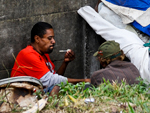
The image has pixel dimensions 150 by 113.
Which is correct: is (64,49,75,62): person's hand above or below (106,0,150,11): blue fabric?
below

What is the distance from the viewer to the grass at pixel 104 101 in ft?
7.30

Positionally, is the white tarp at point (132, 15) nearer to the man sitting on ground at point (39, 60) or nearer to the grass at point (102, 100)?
the man sitting on ground at point (39, 60)

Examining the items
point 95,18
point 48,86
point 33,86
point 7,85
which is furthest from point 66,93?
point 95,18

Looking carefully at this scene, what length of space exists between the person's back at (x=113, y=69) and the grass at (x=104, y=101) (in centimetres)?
32

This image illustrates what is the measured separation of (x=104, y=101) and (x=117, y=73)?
2.65ft

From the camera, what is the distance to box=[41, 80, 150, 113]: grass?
87.6 inches

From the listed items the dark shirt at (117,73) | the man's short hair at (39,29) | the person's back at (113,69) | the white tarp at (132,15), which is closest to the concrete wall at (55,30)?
the man's short hair at (39,29)

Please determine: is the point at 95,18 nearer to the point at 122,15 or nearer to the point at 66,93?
the point at 122,15

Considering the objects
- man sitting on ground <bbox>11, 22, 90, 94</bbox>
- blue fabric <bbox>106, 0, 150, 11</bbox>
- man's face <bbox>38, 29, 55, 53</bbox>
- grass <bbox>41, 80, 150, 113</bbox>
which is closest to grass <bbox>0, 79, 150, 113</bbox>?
grass <bbox>41, 80, 150, 113</bbox>

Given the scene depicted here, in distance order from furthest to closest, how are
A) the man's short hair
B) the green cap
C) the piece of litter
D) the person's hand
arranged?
the person's hand
the man's short hair
the green cap
the piece of litter

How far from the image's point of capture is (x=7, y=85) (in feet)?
8.29

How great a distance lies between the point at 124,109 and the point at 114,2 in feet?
8.29

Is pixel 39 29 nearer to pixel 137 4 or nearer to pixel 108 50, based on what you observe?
pixel 108 50

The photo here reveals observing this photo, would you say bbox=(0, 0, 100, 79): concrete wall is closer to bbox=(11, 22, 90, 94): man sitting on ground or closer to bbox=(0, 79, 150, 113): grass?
bbox=(11, 22, 90, 94): man sitting on ground
